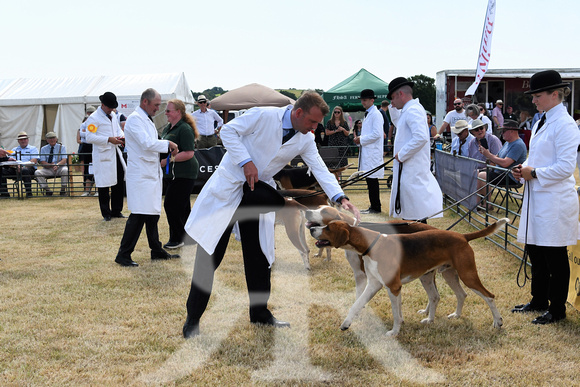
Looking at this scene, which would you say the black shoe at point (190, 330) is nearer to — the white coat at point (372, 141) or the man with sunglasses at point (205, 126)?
the white coat at point (372, 141)

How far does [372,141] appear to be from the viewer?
10.1m

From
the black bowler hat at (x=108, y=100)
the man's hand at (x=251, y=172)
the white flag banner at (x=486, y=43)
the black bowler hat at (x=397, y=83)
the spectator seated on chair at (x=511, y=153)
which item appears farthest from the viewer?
the white flag banner at (x=486, y=43)

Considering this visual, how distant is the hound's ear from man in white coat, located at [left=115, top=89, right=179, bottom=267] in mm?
3396

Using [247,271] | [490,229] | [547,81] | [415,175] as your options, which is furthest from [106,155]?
[547,81]

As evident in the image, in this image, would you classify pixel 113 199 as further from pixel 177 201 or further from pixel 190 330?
pixel 190 330

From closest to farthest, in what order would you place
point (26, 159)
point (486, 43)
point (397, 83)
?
point (397, 83) < point (26, 159) < point (486, 43)

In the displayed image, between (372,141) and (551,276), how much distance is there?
5811 millimetres

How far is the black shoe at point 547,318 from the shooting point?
15.0ft

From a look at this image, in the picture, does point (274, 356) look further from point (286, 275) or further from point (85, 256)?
point (85, 256)

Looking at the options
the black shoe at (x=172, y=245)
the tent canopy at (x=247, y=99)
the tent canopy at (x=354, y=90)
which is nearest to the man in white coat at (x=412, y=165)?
the black shoe at (x=172, y=245)

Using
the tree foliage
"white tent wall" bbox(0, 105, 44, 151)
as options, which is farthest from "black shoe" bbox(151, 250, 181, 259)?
the tree foliage

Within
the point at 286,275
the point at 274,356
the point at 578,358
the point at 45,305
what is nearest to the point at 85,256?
the point at 45,305

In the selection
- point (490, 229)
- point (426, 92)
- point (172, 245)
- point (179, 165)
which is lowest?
point (172, 245)

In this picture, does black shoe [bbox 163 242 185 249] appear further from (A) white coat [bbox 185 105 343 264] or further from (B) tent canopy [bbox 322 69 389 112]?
(B) tent canopy [bbox 322 69 389 112]
